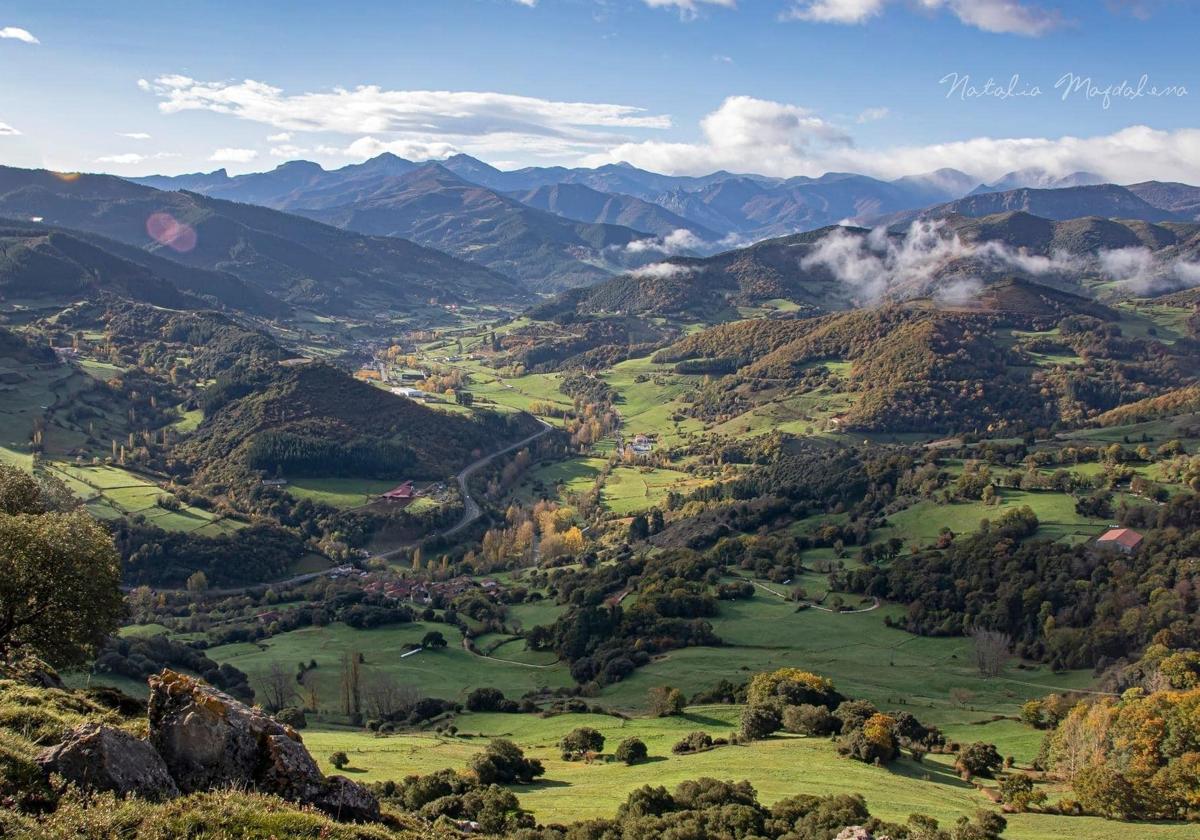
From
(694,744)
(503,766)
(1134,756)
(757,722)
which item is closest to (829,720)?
(757,722)

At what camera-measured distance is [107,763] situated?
1791cm

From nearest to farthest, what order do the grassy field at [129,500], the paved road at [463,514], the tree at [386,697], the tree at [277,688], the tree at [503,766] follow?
the tree at [503,766] → the tree at [386,697] → the tree at [277,688] → the paved road at [463,514] → the grassy field at [129,500]

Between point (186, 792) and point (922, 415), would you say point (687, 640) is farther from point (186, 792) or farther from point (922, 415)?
point (922, 415)

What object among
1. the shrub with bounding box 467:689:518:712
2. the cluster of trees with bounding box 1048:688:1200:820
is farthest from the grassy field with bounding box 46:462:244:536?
the cluster of trees with bounding box 1048:688:1200:820

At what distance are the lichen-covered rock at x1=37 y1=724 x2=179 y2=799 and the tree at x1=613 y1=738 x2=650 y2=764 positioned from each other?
100 feet

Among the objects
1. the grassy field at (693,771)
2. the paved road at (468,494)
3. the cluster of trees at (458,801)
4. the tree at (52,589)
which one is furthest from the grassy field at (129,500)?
the cluster of trees at (458,801)

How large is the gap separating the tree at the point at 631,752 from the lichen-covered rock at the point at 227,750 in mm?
26428

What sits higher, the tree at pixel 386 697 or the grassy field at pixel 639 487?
the grassy field at pixel 639 487

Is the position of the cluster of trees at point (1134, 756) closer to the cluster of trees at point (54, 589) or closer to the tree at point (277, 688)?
the cluster of trees at point (54, 589)

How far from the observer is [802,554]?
343ft

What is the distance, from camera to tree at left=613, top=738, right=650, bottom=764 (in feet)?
151

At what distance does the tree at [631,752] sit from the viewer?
4597 cm

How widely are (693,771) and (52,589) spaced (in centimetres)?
2858

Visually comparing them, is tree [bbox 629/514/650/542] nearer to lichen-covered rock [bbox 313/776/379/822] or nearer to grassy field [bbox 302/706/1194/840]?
grassy field [bbox 302/706/1194/840]
